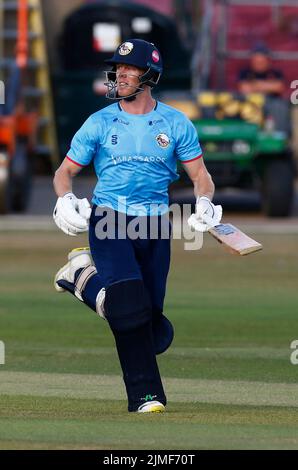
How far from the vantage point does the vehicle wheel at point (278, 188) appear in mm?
21266

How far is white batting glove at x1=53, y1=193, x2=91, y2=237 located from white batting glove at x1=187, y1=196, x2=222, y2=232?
1.81 feet

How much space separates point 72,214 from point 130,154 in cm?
44

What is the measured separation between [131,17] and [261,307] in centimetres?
1384

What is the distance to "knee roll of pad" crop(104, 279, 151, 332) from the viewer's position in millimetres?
7906

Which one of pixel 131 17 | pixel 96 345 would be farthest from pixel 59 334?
pixel 131 17

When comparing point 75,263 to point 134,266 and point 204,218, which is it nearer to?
point 134,266

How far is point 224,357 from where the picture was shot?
10.6 meters

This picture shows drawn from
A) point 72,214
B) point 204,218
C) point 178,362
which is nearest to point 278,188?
point 178,362

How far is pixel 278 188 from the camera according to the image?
840 inches

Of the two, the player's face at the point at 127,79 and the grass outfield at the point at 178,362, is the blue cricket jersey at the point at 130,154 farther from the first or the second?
the grass outfield at the point at 178,362

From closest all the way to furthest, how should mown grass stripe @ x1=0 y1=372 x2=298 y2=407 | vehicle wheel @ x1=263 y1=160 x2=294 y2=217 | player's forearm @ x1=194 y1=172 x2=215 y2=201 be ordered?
player's forearm @ x1=194 y1=172 x2=215 y2=201 < mown grass stripe @ x1=0 y1=372 x2=298 y2=407 < vehicle wheel @ x1=263 y1=160 x2=294 y2=217

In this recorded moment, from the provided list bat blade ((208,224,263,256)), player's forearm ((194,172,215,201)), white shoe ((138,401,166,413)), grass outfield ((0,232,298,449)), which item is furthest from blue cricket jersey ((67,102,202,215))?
grass outfield ((0,232,298,449))

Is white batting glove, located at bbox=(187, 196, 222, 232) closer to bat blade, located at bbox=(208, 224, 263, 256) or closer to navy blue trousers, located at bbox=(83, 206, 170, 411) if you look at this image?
bat blade, located at bbox=(208, 224, 263, 256)
